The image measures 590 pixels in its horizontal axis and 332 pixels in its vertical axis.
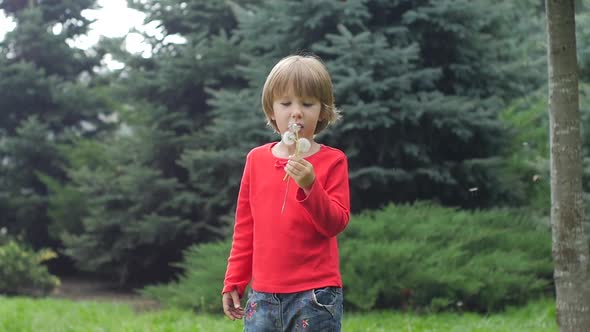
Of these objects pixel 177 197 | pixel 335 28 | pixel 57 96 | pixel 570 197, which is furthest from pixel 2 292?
pixel 570 197

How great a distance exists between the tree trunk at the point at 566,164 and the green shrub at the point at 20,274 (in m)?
6.42

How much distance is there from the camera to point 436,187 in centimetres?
715

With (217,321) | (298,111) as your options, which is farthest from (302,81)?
(217,321)

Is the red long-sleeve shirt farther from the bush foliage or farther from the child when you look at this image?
the bush foliage

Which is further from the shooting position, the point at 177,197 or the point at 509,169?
the point at 177,197

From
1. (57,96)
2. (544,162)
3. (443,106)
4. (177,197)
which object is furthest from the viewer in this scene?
(57,96)

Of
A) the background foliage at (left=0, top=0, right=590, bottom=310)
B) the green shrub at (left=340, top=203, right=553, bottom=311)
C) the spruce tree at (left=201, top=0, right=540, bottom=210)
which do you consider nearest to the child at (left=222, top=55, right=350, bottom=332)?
the background foliage at (left=0, top=0, right=590, bottom=310)

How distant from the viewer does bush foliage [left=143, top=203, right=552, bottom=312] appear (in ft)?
17.9

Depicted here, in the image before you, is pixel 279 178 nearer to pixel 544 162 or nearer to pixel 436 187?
pixel 544 162

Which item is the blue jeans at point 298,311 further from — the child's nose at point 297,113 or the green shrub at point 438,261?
the green shrub at point 438,261

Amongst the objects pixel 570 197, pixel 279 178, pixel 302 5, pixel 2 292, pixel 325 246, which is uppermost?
pixel 302 5

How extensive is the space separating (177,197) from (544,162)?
4133mm

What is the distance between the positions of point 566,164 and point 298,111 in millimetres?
1997

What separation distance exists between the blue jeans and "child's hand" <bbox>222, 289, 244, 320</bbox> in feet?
0.46
